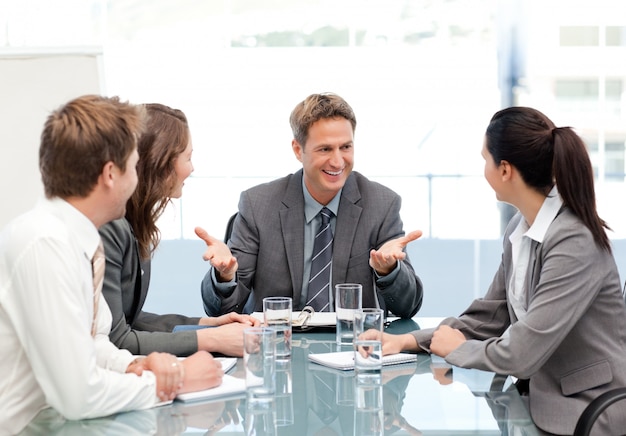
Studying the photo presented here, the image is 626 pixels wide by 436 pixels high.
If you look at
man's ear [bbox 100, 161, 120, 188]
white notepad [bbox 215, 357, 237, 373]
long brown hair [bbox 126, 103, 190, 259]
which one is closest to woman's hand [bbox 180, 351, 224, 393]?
white notepad [bbox 215, 357, 237, 373]

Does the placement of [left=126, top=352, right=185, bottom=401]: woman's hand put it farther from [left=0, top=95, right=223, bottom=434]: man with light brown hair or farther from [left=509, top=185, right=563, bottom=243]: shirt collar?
[left=509, top=185, right=563, bottom=243]: shirt collar

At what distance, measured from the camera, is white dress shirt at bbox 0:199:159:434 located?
159cm

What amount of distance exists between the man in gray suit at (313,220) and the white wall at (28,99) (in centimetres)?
172

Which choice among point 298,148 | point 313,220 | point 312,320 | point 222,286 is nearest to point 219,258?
point 222,286

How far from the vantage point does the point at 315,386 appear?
1.92 metres

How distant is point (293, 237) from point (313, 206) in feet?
0.50

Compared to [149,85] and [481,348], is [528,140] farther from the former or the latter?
[149,85]

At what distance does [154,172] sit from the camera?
2438mm

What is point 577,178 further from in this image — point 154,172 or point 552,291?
point 154,172

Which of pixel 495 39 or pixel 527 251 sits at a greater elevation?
pixel 495 39

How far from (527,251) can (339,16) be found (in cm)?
815

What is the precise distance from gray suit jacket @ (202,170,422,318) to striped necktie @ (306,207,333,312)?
0.04 m

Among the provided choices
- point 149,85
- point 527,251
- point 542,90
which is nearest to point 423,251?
point 542,90

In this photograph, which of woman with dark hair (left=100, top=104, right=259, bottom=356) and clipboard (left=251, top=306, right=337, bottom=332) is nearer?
woman with dark hair (left=100, top=104, right=259, bottom=356)
